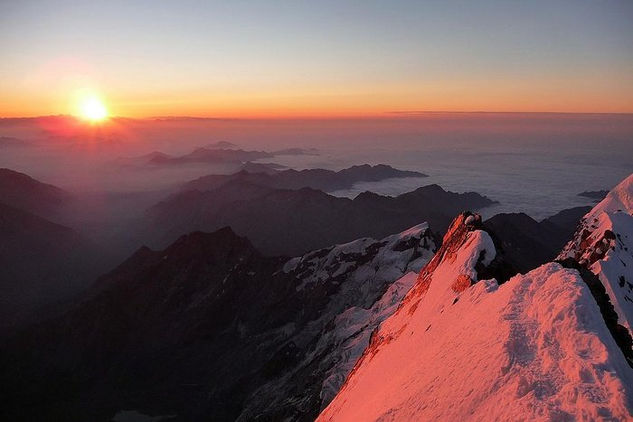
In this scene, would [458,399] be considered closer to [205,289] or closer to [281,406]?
[281,406]

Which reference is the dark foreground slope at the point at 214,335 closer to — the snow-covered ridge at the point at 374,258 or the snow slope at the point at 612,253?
the snow-covered ridge at the point at 374,258

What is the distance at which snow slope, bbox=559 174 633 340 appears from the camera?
52.3 metres

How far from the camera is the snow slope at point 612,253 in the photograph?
52344mm

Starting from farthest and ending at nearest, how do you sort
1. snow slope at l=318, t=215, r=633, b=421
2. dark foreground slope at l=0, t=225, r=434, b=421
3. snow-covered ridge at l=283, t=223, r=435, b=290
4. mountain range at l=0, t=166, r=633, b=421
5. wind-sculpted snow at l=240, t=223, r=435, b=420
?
snow-covered ridge at l=283, t=223, r=435, b=290 < dark foreground slope at l=0, t=225, r=434, b=421 < wind-sculpted snow at l=240, t=223, r=435, b=420 < mountain range at l=0, t=166, r=633, b=421 < snow slope at l=318, t=215, r=633, b=421

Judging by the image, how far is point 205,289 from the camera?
135 meters

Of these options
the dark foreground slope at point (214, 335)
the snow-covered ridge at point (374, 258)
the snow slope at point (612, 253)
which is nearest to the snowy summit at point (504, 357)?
the snow slope at point (612, 253)

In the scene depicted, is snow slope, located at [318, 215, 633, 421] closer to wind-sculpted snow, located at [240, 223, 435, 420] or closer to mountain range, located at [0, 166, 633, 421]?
mountain range, located at [0, 166, 633, 421]

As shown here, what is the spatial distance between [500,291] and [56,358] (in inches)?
5728

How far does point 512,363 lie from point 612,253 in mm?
57818

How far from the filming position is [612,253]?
60156 millimetres

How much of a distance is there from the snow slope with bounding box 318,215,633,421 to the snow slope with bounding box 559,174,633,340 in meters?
37.6

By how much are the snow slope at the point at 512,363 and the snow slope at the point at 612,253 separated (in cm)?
3761

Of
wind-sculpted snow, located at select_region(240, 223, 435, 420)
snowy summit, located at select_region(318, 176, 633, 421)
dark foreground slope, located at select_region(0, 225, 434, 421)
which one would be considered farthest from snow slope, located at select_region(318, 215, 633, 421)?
dark foreground slope, located at select_region(0, 225, 434, 421)

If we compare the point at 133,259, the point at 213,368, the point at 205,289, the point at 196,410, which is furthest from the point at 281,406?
the point at 133,259
